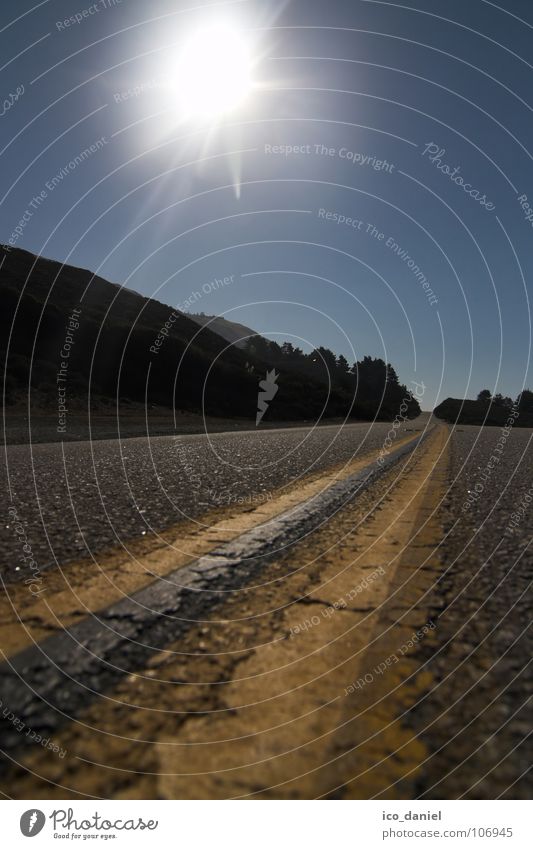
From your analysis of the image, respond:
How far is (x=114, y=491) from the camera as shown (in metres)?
5.19

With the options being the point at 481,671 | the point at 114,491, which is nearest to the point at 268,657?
the point at 481,671

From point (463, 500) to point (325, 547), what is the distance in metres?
2.23

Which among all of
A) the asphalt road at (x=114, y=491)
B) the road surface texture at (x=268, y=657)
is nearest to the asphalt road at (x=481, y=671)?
the road surface texture at (x=268, y=657)

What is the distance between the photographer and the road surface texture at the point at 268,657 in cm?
125

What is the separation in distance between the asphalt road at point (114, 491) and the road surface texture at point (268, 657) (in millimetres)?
50

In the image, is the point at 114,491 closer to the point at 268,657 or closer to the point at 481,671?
the point at 268,657

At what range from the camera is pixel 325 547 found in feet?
10.5

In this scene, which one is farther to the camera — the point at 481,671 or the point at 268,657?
the point at 268,657

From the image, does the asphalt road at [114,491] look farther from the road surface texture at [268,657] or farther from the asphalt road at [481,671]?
the asphalt road at [481,671]

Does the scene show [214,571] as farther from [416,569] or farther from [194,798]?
[194,798]

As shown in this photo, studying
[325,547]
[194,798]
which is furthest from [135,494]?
[194,798]

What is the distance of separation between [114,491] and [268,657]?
12.4 ft

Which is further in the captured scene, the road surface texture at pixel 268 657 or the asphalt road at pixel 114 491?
the asphalt road at pixel 114 491

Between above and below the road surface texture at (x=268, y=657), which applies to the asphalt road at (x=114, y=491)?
below
